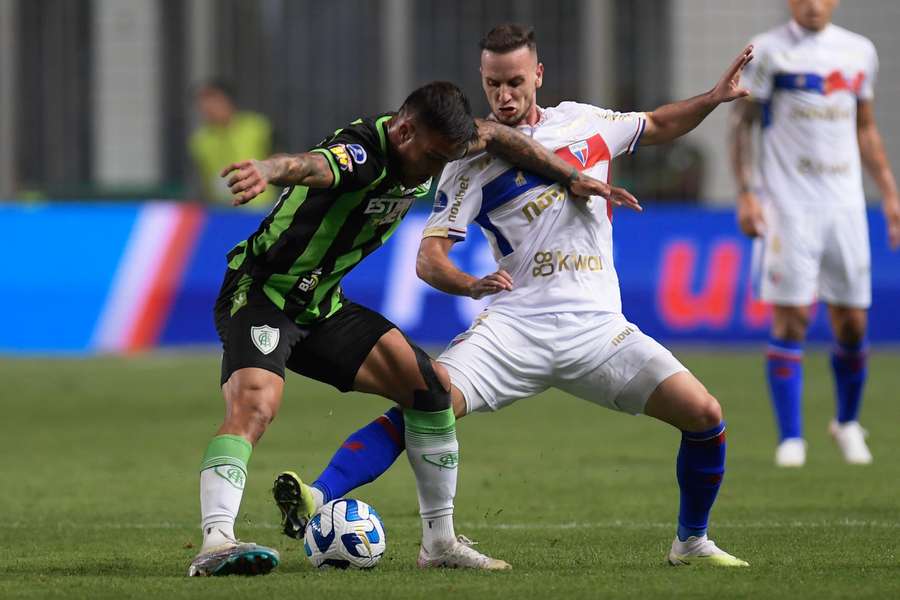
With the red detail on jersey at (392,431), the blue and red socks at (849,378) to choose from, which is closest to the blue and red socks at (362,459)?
the red detail on jersey at (392,431)

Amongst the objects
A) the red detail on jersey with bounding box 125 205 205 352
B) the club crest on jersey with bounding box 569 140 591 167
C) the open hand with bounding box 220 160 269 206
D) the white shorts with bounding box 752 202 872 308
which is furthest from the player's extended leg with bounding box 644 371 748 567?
the red detail on jersey with bounding box 125 205 205 352

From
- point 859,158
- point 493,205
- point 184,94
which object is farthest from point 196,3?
point 493,205

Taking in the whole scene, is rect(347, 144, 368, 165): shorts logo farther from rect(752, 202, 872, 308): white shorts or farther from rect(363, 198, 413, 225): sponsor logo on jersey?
rect(752, 202, 872, 308): white shorts

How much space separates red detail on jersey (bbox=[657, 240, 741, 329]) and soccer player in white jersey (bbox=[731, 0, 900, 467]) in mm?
5791

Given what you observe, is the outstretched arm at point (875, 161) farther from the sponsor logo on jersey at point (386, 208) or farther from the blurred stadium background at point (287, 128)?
the blurred stadium background at point (287, 128)

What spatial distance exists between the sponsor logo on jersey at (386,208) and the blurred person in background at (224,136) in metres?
8.94

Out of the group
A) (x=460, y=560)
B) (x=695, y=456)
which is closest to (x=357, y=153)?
(x=460, y=560)

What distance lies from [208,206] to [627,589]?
1099 centimetres

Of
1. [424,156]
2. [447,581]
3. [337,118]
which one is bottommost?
[337,118]

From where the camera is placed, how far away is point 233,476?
18.1 feet

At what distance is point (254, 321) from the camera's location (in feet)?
19.0

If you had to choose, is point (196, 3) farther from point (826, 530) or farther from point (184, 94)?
point (826, 530)

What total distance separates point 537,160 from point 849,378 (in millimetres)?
3872

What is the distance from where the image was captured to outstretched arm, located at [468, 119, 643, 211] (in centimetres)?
606
